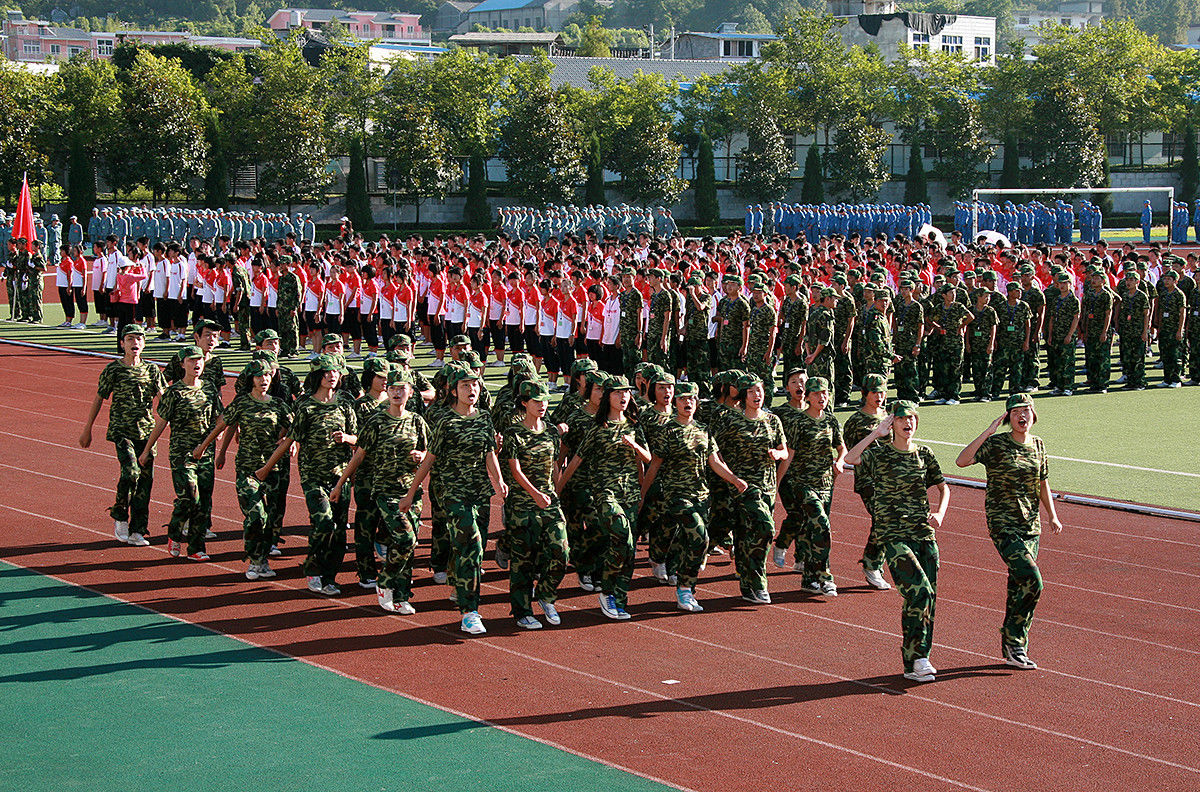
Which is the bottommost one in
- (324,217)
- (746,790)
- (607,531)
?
(746,790)

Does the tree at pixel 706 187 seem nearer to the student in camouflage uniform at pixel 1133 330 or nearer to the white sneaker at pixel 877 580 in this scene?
the student in camouflage uniform at pixel 1133 330

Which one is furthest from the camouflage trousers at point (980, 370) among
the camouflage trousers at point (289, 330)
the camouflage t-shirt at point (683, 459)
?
the camouflage t-shirt at point (683, 459)

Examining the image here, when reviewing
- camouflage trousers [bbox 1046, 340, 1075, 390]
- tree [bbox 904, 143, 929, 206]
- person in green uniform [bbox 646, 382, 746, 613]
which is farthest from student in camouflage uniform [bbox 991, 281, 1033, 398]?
tree [bbox 904, 143, 929, 206]

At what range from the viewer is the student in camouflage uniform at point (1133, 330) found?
819 inches

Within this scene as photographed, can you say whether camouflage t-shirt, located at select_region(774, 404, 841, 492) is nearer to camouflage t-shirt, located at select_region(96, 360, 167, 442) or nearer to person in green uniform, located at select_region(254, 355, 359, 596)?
person in green uniform, located at select_region(254, 355, 359, 596)

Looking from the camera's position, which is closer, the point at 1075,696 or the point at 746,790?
the point at 746,790

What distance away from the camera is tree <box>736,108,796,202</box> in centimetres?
6053

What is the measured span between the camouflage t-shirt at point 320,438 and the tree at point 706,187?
49.5m

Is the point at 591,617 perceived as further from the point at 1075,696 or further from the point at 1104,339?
the point at 1104,339

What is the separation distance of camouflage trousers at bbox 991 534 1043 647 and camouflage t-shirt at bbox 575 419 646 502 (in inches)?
99.3

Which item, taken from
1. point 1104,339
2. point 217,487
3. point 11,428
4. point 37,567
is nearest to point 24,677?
point 37,567

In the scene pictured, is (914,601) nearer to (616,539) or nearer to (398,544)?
(616,539)

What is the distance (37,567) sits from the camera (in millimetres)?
11258

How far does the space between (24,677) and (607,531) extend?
382cm
